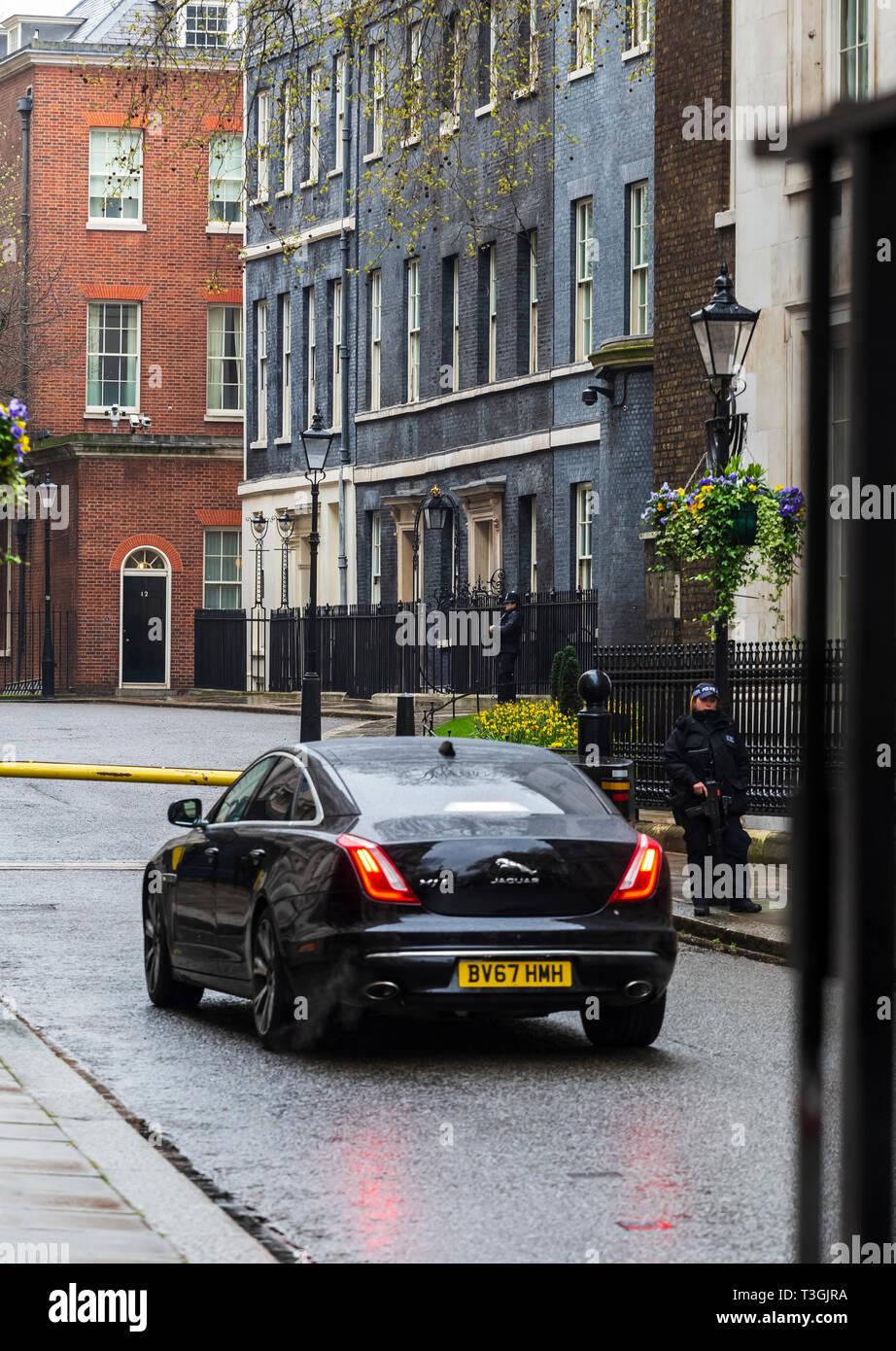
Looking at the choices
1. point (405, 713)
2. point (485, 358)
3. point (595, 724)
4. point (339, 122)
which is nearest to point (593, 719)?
point (595, 724)

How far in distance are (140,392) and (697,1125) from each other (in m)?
46.5

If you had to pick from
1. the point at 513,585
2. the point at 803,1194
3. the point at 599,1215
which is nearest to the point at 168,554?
the point at 513,585

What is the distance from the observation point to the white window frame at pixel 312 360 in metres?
47.8

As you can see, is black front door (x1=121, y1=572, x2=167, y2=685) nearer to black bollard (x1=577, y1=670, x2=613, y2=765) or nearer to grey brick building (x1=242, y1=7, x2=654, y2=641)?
grey brick building (x1=242, y1=7, x2=654, y2=641)

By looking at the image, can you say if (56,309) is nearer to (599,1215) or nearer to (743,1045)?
(743,1045)

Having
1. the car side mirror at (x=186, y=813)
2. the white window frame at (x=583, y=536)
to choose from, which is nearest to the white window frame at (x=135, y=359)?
the white window frame at (x=583, y=536)

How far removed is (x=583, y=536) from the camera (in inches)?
1432

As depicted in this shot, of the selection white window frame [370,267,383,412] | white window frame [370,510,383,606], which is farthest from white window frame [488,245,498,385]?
white window frame [370,510,383,606]

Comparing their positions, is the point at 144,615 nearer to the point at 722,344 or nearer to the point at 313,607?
the point at 313,607

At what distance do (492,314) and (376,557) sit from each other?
272 inches

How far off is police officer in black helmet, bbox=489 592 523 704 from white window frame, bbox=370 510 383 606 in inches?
442
